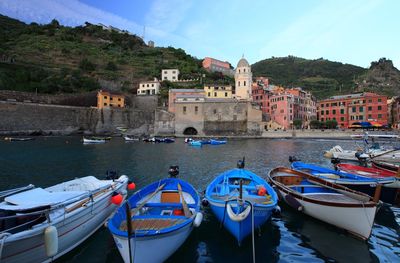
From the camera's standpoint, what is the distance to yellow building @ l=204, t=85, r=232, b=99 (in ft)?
232

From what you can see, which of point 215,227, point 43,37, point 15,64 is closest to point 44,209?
point 215,227

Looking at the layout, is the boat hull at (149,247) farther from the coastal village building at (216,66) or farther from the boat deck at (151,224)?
the coastal village building at (216,66)

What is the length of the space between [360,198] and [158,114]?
61540 millimetres

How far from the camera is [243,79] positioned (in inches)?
2771

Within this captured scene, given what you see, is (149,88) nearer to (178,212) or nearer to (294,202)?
(294,202)

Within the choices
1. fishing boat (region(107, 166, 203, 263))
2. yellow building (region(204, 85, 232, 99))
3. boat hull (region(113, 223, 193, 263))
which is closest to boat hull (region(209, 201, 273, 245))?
fishing boat (region(107, 166, 203, 263))

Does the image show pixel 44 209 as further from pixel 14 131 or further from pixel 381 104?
pixel 381 104

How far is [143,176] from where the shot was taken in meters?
17.4

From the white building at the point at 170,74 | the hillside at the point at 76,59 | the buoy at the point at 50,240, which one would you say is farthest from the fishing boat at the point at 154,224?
the white building at the point at 170,74

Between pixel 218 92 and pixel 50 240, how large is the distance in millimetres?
67421

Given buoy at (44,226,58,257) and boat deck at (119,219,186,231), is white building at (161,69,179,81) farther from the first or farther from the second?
buoy at (44,226,58,257)

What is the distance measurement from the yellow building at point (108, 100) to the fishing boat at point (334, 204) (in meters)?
61.7

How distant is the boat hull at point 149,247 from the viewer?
5.46 metres

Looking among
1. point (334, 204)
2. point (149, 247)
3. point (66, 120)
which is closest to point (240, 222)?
point (149, 247)
